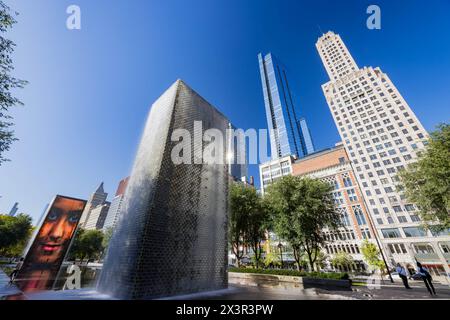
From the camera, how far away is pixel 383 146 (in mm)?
54750

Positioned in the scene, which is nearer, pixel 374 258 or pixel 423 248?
pixel 374 258

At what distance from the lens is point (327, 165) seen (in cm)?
6594

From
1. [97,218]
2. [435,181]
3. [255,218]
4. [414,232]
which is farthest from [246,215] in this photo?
[97,218]

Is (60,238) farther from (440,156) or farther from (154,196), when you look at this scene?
(440,156)

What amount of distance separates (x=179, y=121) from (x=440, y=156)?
78.8 ft

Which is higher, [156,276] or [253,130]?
[253,130]

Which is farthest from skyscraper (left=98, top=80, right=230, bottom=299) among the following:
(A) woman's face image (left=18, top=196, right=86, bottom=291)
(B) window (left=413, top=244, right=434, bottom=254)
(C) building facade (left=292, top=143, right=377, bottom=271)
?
(B) window (left=413, top=244, right=434, bottom=254)

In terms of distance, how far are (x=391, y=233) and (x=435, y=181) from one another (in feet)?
143

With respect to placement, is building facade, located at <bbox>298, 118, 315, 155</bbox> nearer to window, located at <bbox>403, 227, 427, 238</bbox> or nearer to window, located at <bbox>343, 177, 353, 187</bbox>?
window, located at <bbox>343, 177, 353, 187</bbox>

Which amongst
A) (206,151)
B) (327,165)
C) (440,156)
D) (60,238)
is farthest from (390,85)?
(60,238)

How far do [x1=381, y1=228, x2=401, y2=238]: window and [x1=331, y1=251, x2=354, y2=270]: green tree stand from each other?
436 inches

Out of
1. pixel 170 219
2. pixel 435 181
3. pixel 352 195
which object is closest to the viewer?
pixel 170 219

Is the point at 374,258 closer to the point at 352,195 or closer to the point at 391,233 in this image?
the point at 391,233

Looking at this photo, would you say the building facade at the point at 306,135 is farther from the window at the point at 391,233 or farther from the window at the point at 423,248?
the window at the point at 423,248
